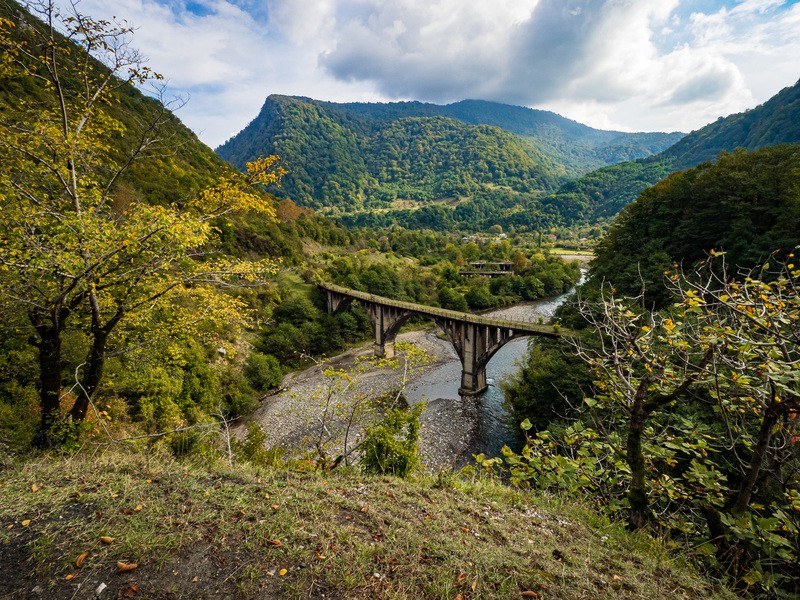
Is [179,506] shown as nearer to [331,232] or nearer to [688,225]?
[688,225]

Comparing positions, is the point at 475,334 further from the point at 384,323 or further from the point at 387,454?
the point at 387,454

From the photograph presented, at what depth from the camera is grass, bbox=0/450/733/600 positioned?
11.2 feet

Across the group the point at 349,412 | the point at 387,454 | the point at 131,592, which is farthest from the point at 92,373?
the point at 349,412

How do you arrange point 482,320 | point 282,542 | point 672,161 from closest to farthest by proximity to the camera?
point 282,542
point 482,320
point 672,161

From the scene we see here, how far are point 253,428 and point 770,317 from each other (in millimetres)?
17492

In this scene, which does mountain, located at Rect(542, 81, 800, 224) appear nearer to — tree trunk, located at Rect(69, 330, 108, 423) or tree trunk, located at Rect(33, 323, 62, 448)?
tree trunk, located at Rect(69, 330, 108, 423)

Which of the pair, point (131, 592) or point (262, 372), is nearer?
point (131, 592)

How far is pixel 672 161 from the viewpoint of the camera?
16525cm

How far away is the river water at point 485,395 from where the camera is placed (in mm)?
24266

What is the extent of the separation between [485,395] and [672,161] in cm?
19745

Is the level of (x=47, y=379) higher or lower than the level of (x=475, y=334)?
higher

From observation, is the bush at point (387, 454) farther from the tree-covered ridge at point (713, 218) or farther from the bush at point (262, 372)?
the bush at point (262, 372)

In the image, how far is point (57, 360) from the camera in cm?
664

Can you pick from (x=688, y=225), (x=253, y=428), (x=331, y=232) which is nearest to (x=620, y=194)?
(x=331, y=232)
